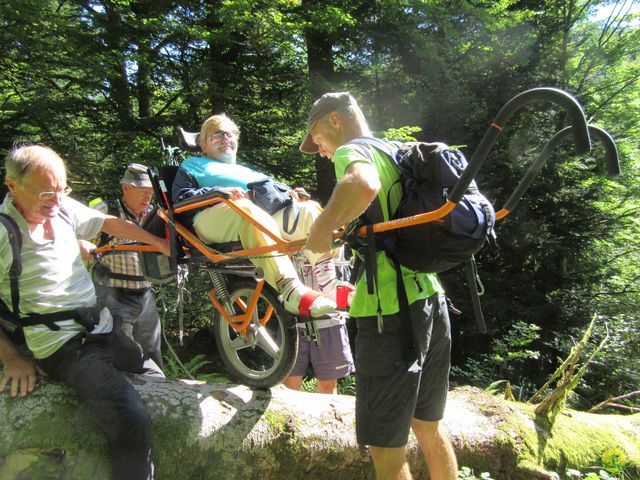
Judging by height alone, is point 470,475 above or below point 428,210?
below

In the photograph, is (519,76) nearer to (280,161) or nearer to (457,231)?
(280,161)

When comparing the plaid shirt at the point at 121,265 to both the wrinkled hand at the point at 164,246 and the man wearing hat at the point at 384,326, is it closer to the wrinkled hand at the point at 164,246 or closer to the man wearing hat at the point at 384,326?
the wrinkled hand at the point at 164,246

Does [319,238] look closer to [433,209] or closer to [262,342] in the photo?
[433,209]

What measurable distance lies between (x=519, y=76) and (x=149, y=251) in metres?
9.13

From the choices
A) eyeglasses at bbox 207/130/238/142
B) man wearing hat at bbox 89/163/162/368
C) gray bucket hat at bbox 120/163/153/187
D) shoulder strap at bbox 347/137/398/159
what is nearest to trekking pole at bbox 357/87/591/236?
shoulder strap at bbox 347/137/398/159

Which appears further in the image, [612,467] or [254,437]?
[612,467]

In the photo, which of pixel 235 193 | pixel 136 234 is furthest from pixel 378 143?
pixel 136 234

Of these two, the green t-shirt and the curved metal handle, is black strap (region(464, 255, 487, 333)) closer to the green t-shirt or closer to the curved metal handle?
the green t-shirt

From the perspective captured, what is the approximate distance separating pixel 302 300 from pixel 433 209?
93cm

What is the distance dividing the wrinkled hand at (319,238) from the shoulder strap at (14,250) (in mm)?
1467

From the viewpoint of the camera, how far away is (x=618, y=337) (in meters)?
7.83

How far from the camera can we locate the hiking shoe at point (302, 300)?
2.40m

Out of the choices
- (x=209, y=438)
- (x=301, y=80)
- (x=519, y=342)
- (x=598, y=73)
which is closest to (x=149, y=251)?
(x=209, y=438)

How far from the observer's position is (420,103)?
28.9ft
